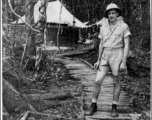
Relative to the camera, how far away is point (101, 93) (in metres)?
2.85

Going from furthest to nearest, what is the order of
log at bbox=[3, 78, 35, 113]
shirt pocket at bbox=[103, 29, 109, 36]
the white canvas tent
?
the white canvas tent < log at bbox=[3, 78, 35, 113] < shirt pocket at bbox=[103, 29, 109, 36]

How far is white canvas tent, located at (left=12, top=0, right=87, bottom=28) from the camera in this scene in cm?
294

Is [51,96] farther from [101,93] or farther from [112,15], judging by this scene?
[112,15]

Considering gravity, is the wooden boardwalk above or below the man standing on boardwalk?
below

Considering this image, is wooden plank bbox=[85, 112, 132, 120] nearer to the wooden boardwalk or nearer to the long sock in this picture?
the wooden boardwalk

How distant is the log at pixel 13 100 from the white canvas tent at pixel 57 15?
1.01 metres

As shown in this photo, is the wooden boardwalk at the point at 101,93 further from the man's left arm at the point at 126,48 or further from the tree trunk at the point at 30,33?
the tree trunk at the point at 30,33

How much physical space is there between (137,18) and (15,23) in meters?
1.85

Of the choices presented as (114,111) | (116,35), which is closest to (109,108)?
(114,111)

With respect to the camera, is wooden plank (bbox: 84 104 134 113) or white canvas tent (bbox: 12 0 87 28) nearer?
wooden plank (bbox: 84 104 134 113)

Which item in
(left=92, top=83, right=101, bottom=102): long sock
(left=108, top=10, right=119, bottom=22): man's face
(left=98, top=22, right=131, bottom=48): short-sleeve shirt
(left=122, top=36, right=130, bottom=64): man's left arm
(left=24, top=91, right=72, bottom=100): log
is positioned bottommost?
(left=24, top=91, right=72, bottom=100): log

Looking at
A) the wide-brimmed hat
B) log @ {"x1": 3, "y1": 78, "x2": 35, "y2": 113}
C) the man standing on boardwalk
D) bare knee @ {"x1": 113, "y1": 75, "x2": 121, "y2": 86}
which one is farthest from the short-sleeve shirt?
log @ {"x1": 3, "y1": 78, "x2": 35, "y2": 113}

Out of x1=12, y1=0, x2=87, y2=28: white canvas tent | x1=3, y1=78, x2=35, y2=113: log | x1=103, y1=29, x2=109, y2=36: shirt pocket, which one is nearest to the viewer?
x1=103, y1=29, x2=109, y2=36: shirt pocket

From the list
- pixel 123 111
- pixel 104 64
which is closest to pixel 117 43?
pixel 104 64
